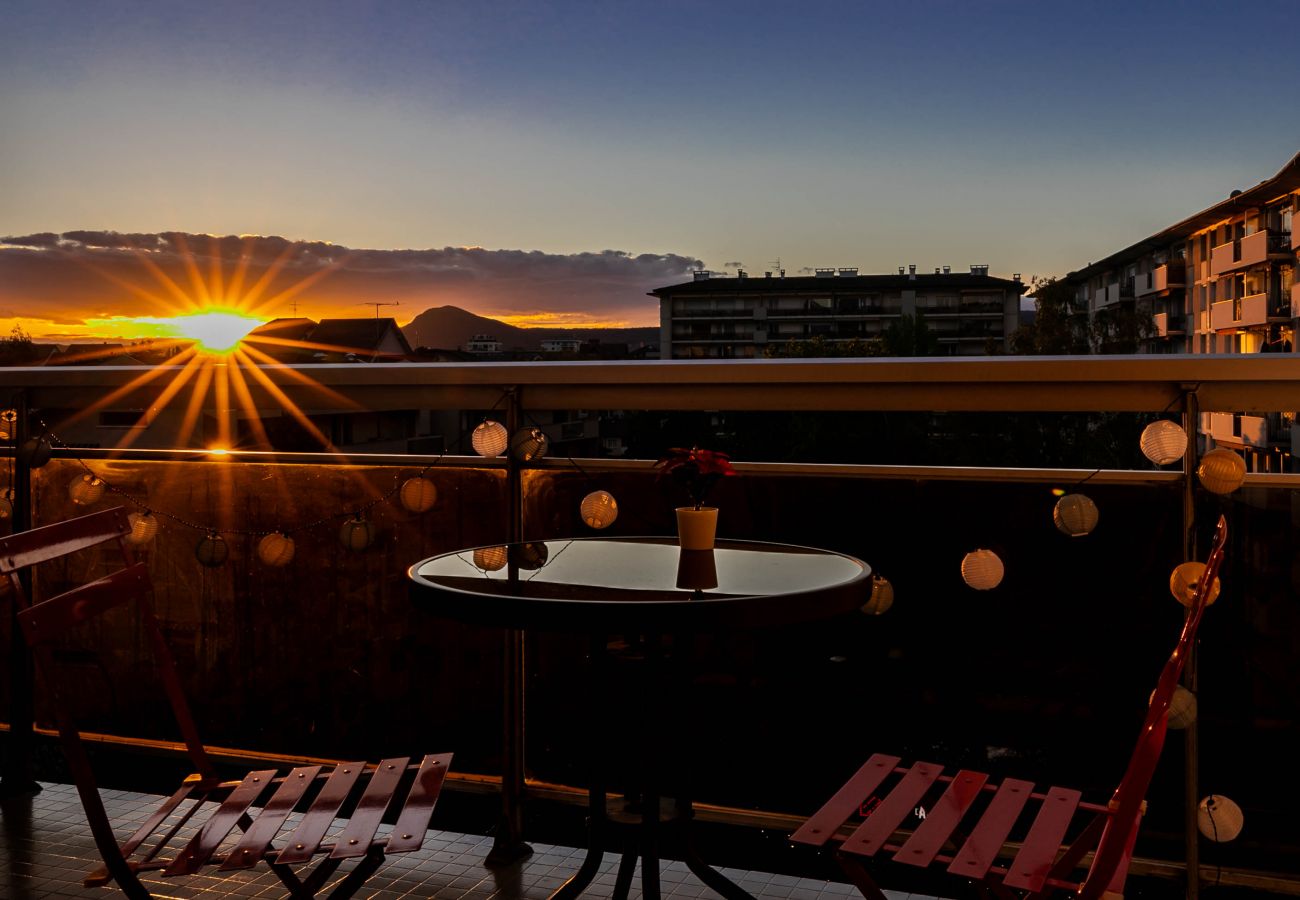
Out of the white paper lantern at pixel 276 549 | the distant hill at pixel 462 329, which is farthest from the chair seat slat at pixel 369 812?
the distant hill at pixel 462 329

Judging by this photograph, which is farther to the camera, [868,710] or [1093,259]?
[1093,259]

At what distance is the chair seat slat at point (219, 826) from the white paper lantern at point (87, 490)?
4.98ft

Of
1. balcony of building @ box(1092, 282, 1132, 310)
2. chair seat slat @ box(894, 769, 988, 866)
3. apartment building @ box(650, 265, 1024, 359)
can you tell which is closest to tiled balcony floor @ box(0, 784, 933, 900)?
chair seat slat @ box(894, 769, 988, 866)

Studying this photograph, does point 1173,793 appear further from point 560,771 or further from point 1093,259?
point 1093,259

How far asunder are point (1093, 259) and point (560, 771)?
71162 mm

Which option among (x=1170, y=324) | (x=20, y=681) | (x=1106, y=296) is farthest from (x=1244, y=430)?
(x=20, y=681)

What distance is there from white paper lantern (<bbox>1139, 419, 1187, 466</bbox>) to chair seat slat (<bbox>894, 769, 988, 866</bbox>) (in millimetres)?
878

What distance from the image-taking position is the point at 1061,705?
2.78 m

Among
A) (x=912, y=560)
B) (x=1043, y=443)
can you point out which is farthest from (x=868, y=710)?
(x=1043, y=443)

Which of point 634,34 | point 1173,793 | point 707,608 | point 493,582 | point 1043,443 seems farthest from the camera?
point 1043,443

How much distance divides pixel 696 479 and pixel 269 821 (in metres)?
1.11

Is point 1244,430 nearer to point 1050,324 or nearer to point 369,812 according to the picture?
point 1050,324

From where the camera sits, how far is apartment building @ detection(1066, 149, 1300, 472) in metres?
46.9

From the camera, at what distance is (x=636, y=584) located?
2.36 meters
